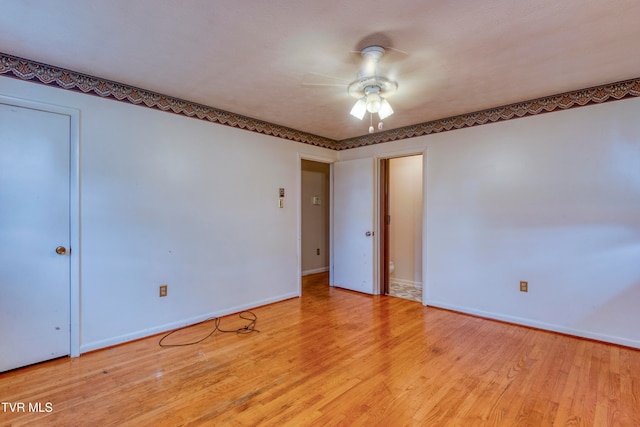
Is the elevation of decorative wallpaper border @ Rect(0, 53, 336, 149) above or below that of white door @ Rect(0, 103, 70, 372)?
above

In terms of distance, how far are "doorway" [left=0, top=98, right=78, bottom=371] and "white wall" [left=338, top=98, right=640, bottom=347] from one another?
145 inches

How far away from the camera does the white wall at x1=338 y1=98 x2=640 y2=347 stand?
2.68 meters

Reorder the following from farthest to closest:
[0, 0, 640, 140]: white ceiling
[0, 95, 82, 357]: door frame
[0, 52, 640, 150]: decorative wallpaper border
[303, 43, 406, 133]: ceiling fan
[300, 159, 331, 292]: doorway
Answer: [300, 159, 331, 292]: doorway < [0, 95, 82, 357]: door frame < [0, 52, 640, 150]: decorative wallpaper border < [303, 43, 406, 133]: ceiling fan < [0, 0, 640, 140]: white ceiling

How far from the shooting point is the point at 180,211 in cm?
311

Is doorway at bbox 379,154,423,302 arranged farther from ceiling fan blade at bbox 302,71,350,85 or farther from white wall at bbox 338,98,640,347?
ceiling fan blade at bbox 302,71,350,85

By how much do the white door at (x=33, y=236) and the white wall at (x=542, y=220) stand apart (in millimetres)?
3709

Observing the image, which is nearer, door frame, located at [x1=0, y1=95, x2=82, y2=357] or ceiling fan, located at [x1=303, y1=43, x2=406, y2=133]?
ceiling fan, located at [x1=303, y1=43, x2=406, y2=133]

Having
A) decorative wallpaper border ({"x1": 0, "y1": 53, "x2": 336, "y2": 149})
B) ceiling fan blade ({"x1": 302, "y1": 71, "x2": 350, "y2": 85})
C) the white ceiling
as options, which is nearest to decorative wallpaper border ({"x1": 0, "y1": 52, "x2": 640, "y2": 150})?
decorative wallpaper border ({"x1": 0, "y1": 53, "x2": 336, "y2": 149})

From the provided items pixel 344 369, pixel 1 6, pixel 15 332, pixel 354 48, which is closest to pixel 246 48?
pixel 354 48

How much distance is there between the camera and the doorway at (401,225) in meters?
4.47

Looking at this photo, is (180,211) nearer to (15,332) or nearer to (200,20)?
(15,332)

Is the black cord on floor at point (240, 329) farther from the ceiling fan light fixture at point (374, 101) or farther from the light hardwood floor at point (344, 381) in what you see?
the ceiling fan light fixture at point (374, 101)

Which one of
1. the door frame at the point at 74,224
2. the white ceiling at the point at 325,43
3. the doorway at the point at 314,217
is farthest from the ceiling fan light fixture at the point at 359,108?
the doorway at the point at 314,217

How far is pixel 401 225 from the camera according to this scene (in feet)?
16.2
